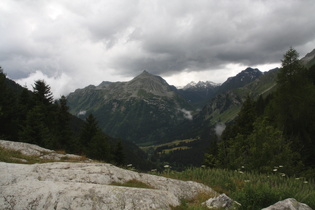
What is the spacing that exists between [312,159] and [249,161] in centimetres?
1664

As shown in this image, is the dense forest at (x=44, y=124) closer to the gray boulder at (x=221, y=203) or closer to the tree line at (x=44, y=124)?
the tree line at (x=44, y=124)

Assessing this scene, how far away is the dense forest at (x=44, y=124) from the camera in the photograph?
33281 mm

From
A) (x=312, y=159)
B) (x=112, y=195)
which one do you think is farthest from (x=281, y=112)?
(x=112, y=195)

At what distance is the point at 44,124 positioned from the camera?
1660 inches

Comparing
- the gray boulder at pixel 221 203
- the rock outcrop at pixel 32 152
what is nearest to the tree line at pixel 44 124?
the rock outcrop at pixel 32 152

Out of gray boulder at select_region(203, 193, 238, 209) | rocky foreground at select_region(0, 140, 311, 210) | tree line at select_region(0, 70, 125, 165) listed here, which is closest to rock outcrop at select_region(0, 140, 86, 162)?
rocky foreground at select_region(0, 140, 311, 210)

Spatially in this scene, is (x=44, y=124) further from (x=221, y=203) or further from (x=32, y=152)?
(x=221, y=203)

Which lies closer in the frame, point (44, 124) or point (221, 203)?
point (221, 203)

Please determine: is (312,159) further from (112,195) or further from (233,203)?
(112,195)

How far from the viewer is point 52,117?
48.7 meters

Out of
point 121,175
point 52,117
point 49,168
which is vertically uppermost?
point 52,117

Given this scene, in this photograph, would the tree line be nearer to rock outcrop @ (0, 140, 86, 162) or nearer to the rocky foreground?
rock outcrop @ (0, 140, 86, 162)

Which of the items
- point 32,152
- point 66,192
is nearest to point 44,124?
point 32,152

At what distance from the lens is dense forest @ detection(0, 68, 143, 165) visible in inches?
1310
